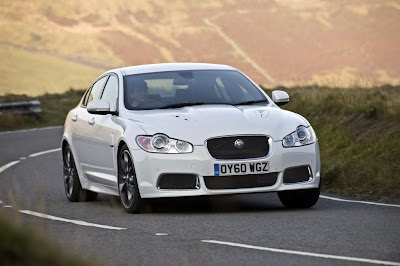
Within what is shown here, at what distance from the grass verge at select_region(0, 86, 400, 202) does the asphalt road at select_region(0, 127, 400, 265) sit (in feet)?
4.21

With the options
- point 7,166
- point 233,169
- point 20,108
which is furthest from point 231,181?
point 20,108

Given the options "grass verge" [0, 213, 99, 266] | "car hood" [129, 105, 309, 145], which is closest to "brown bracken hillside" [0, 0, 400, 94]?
"car hood" [129, 105, 309, 145]

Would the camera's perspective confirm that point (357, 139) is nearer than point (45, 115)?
Yes

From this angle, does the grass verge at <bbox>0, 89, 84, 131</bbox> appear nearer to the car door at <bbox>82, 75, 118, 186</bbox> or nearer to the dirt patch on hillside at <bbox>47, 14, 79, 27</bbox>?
the car door at <bbox>82, 75, 118, 186</bbox>

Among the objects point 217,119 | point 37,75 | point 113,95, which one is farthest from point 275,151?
point 37,75

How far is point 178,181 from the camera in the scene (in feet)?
35.1

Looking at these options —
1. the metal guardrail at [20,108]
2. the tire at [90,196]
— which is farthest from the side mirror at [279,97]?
the metal guardrail at [20,108]

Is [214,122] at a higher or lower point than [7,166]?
higher

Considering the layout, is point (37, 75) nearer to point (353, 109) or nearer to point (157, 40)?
point (157, 40)

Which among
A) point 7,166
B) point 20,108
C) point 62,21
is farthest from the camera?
point 62,21

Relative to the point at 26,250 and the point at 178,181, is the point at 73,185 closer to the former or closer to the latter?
the point at 178,181

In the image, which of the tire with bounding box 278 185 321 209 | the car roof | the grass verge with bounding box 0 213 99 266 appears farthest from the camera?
the car roof

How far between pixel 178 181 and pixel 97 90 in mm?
2960

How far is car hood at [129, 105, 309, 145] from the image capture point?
10.7m
